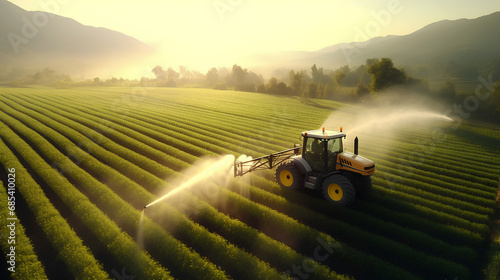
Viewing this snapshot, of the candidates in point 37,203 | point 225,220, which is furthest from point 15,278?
point 225,220

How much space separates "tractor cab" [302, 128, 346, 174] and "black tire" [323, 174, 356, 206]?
21.9 inches

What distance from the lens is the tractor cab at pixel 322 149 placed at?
395 inches

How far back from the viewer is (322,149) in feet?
33.4

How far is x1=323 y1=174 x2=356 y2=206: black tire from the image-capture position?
9422mm

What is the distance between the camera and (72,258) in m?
7.07

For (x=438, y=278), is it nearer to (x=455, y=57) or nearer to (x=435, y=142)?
(x=435, y=142)

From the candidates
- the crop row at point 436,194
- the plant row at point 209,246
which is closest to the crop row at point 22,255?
the plant row at point 209,246

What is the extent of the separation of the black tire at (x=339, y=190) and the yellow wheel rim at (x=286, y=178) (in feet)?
5.54

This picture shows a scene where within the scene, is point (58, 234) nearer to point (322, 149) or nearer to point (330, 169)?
point (322, 149)

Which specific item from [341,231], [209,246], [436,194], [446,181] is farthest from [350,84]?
[209,246]

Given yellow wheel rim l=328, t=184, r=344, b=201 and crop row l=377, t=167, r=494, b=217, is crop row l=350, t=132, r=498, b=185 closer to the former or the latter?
crop row l=377, t=167, r=494, b=217

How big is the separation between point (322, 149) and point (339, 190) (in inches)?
70.2

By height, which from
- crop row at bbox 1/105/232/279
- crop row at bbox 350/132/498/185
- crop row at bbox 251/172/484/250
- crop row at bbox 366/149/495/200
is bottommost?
crop row at bbox 1/105/232/279

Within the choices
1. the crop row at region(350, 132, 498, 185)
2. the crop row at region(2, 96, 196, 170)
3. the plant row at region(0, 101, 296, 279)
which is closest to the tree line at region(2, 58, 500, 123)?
the crop row at region(350, 132, 498, 185)
